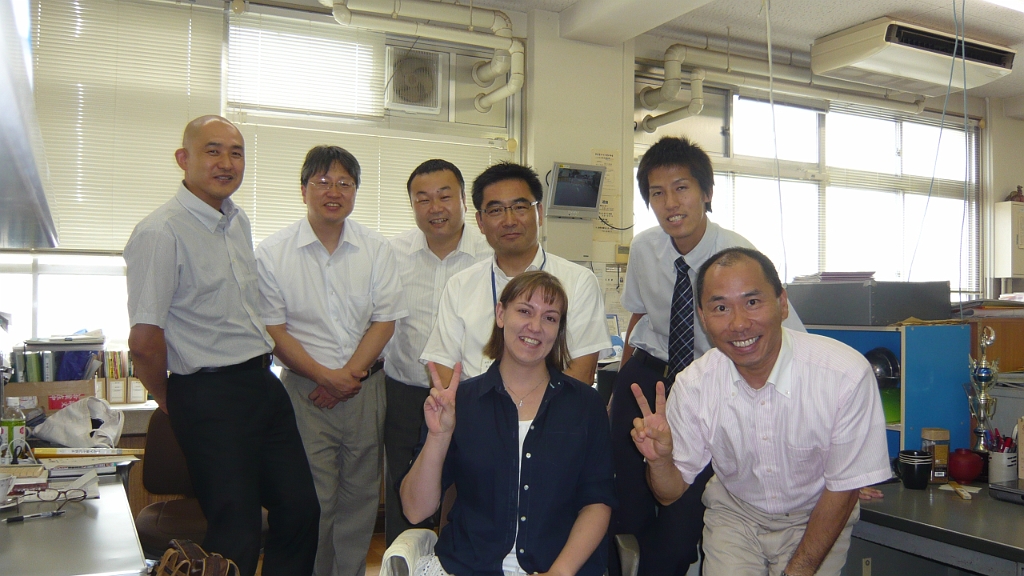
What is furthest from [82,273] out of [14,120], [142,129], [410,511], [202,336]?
[14,120]

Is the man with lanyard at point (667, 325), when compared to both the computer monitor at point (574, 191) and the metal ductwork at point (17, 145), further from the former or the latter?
the computer monitor at point (574, 191)

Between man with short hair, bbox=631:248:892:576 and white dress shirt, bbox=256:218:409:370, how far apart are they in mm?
1199

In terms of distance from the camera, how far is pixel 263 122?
4355 millimetres

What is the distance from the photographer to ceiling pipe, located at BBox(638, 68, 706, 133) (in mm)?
5184

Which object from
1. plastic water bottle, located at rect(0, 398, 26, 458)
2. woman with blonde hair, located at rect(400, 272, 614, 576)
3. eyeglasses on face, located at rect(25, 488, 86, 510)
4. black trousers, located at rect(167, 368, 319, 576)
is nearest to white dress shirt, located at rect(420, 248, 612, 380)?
woman with blonde hair, located at rect(400, 272, 614, 576)

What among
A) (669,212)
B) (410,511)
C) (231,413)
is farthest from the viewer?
(669,212)

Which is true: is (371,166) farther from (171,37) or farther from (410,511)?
(410,511)

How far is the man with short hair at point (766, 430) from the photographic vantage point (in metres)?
1.71

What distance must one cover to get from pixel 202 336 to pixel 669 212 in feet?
4.69

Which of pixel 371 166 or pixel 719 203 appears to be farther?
pixel 719 203

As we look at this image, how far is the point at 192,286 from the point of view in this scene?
210 cm

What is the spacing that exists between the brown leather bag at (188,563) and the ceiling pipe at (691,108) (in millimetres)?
4444

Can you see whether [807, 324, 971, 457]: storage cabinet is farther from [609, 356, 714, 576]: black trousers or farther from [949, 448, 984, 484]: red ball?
[609, 356, 714, 576]: black trousers

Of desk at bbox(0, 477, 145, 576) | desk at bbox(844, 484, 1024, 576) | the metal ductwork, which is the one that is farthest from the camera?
desk at bbox(844, 484, 1024, 576)
